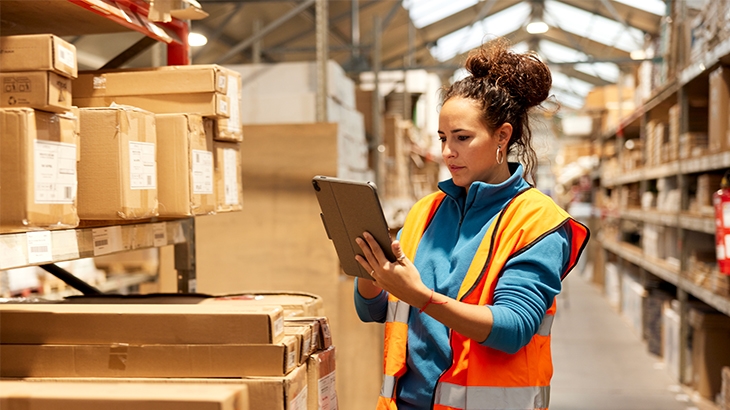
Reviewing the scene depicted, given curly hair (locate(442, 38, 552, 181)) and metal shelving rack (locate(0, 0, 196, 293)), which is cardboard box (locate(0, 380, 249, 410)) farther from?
curly hair (locate(442, 38, 552, 181))

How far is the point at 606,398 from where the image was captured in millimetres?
4656

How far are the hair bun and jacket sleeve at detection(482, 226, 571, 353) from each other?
0.39m

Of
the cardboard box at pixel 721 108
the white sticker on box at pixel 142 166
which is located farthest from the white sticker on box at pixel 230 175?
the cardboard box at pixel 721 108

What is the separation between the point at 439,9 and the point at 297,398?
12.6m

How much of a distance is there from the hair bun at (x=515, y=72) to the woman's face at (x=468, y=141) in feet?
0.35

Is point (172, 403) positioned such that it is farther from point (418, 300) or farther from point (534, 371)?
point (534, 371)

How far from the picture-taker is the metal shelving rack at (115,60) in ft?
4.54

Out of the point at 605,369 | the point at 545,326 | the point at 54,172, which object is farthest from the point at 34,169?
the point at 605,369

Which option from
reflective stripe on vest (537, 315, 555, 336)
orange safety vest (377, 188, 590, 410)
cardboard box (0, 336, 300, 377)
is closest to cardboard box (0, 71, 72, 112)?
cardboard box (0, 336, 300, 377)

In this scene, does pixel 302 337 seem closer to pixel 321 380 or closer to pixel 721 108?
pixel 321 380

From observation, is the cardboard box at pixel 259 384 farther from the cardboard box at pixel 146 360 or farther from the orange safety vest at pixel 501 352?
the orange safety vest at pixel 501 352

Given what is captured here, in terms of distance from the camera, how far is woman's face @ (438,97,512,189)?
167 cm

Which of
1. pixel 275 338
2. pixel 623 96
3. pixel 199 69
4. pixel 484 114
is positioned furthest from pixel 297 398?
pixel 623 96

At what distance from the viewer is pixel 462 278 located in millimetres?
1621
